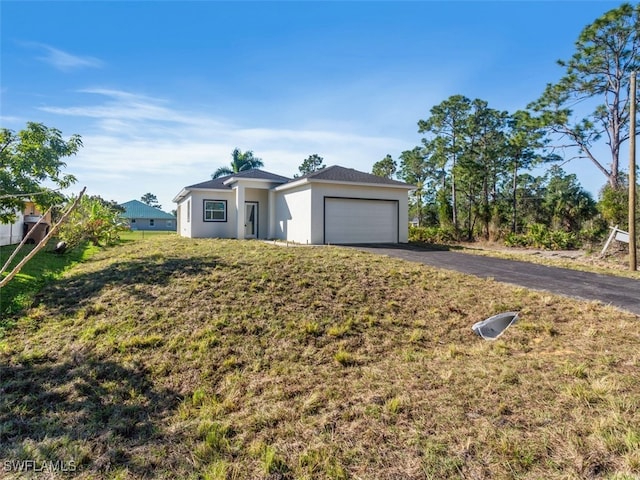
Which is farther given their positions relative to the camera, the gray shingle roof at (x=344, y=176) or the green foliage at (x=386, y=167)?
the green foliage at (x=386, y=167)

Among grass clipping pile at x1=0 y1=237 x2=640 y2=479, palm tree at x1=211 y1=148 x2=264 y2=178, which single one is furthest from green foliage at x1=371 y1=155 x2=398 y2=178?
grass clipping pile at x1=0 y1=237 x2=640 y2=479

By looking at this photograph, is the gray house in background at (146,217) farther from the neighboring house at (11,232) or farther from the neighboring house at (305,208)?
the neighboring house at (305,208)

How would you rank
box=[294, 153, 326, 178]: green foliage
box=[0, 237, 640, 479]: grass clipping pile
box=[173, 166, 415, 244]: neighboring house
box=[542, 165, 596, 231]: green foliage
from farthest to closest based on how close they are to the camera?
box=[294, 153, 326, 178]: green foliage
box=[542, 165, 596, 231]: green foliage
box=[173, 166, 415, 244]: neighboring house
box=[0, 237, 640, 479]: grass clipping pile

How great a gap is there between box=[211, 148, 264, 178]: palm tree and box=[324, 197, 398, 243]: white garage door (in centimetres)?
2230

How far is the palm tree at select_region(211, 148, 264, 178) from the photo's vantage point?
34312 millimetres

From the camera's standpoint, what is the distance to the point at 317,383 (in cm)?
370

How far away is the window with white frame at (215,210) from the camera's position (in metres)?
17.9

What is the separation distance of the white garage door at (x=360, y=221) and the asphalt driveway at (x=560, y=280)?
481cm

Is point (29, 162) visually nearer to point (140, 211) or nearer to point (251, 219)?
point (251, 219)

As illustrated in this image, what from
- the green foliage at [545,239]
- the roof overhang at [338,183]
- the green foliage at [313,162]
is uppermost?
the green foliage at [313,162]

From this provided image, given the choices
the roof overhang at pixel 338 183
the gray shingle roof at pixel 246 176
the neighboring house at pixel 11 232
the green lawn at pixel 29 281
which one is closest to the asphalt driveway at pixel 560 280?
the roof overhang at pixel 338 183

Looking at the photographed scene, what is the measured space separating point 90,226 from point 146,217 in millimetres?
35167

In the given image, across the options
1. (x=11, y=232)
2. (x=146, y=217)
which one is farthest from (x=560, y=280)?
(x=146, y=217)

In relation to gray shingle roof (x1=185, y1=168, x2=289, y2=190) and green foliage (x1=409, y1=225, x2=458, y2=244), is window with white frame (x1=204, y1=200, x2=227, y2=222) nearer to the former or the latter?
gray shingle roof (x1=185, y1=168, x2=289, y2=190)
